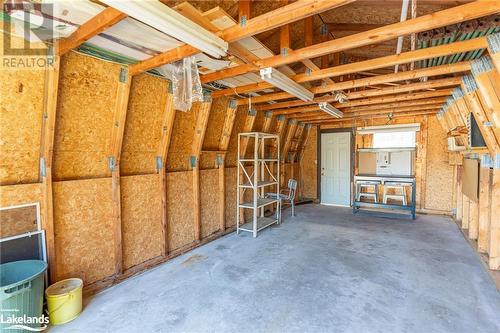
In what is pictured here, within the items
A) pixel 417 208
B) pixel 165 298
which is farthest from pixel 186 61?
pixel 417 208

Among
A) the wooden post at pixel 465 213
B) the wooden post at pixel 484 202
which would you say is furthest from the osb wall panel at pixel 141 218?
the wooden post at pixel 465 213

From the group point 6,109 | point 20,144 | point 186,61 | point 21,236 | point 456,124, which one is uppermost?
point 186,61

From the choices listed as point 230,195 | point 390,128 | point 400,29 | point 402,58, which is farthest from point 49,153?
point 390,128

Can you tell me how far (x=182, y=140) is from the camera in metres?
3.73

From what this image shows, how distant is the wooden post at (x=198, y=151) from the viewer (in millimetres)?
3738

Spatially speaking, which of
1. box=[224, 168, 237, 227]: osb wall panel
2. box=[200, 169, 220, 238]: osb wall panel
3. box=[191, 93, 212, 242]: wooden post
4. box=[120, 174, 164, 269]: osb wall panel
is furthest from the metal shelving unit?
box=[120, 174, 164, 269]: osb wall panel

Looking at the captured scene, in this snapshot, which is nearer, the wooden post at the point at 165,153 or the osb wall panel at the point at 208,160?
the wooden post at the point at 165,153

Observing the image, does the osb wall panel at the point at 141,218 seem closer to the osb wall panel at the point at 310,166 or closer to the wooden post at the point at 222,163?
the wooden post at the point at 222,163

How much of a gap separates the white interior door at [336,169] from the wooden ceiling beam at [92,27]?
648 cm

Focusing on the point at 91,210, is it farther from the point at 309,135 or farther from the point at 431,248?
the point at 309,135

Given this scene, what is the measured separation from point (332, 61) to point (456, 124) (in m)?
2.72

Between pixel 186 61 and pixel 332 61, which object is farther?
pixel 332 61

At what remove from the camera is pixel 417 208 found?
6.19 metres

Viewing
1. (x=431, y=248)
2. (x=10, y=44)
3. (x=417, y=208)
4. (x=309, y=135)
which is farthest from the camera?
(x=309, y=135)
